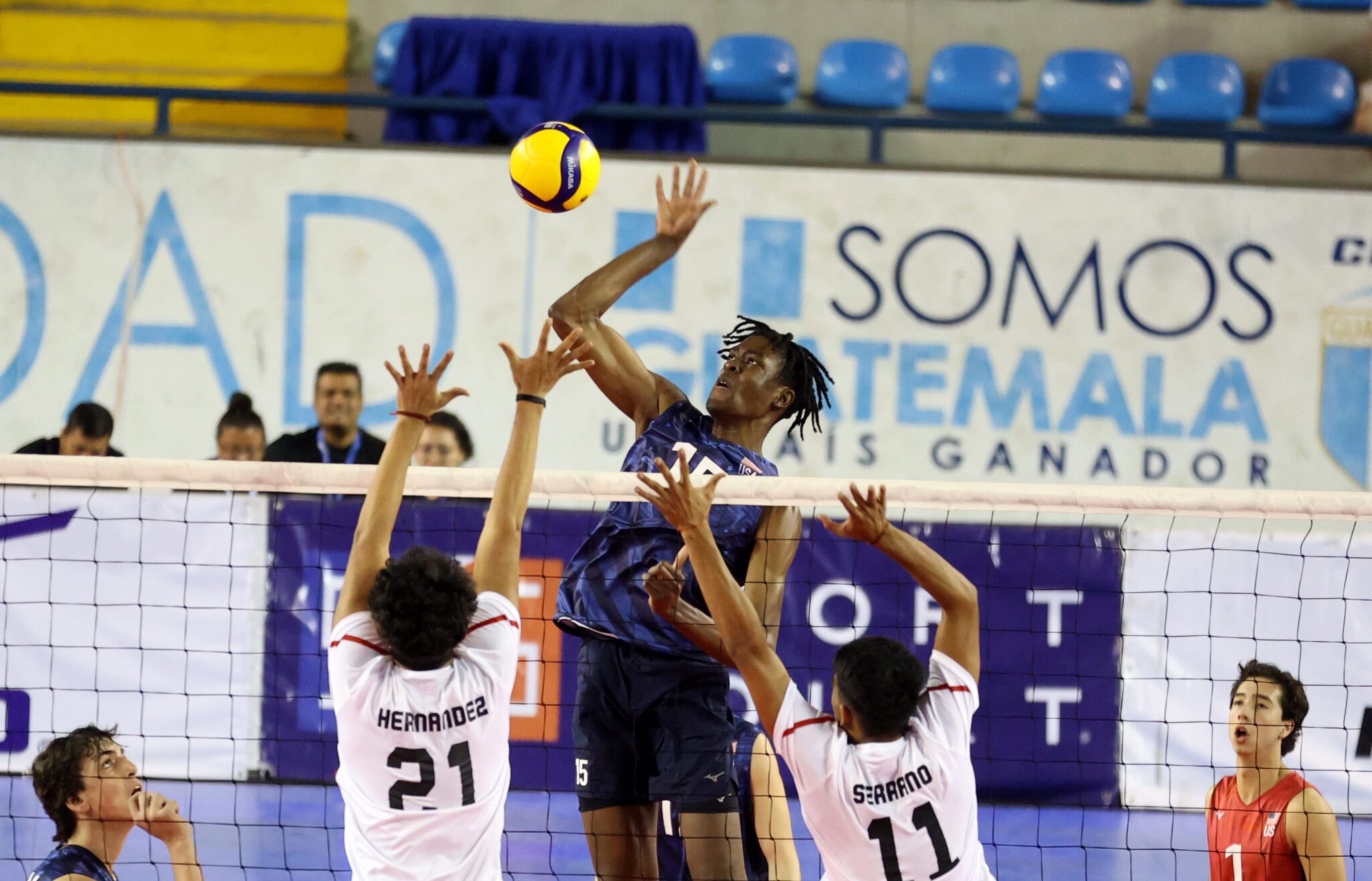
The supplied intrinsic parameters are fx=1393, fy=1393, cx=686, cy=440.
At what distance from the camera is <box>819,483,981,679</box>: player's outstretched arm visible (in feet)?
12.3

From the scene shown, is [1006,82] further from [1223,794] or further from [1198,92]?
[1223,794]

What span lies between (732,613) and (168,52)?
10044 mm

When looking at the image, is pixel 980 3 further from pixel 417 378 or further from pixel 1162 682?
pixel 417 378

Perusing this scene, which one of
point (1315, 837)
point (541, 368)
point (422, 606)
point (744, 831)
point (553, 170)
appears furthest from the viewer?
point (553, 170)

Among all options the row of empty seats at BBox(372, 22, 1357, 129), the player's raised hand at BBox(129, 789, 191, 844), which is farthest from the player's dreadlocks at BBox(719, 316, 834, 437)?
the row of empty seats at BBox(372, 22, 1357, 129)

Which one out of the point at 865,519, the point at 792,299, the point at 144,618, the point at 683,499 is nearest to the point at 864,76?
the point at 792,299

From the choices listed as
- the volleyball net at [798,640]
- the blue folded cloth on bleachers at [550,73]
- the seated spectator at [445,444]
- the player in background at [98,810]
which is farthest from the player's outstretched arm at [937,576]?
the blue folded cloth on bleachers at [550,73]

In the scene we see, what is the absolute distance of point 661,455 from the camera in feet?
15.6

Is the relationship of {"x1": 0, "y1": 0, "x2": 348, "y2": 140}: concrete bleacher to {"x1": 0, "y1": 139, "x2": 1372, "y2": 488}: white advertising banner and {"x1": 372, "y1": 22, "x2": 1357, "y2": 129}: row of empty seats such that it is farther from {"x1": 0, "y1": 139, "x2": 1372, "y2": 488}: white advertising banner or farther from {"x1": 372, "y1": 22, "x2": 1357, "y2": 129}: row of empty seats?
{"x1": 0, "y1": 139, "x2": 1372, "y2": 488}: white advertising banner

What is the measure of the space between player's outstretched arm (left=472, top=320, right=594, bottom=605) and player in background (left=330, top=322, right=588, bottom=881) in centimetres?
9

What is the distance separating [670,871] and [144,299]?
257 inches

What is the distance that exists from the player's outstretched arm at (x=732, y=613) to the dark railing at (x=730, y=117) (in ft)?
22.5

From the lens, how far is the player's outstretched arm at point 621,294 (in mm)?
4676

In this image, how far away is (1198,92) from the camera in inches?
451
